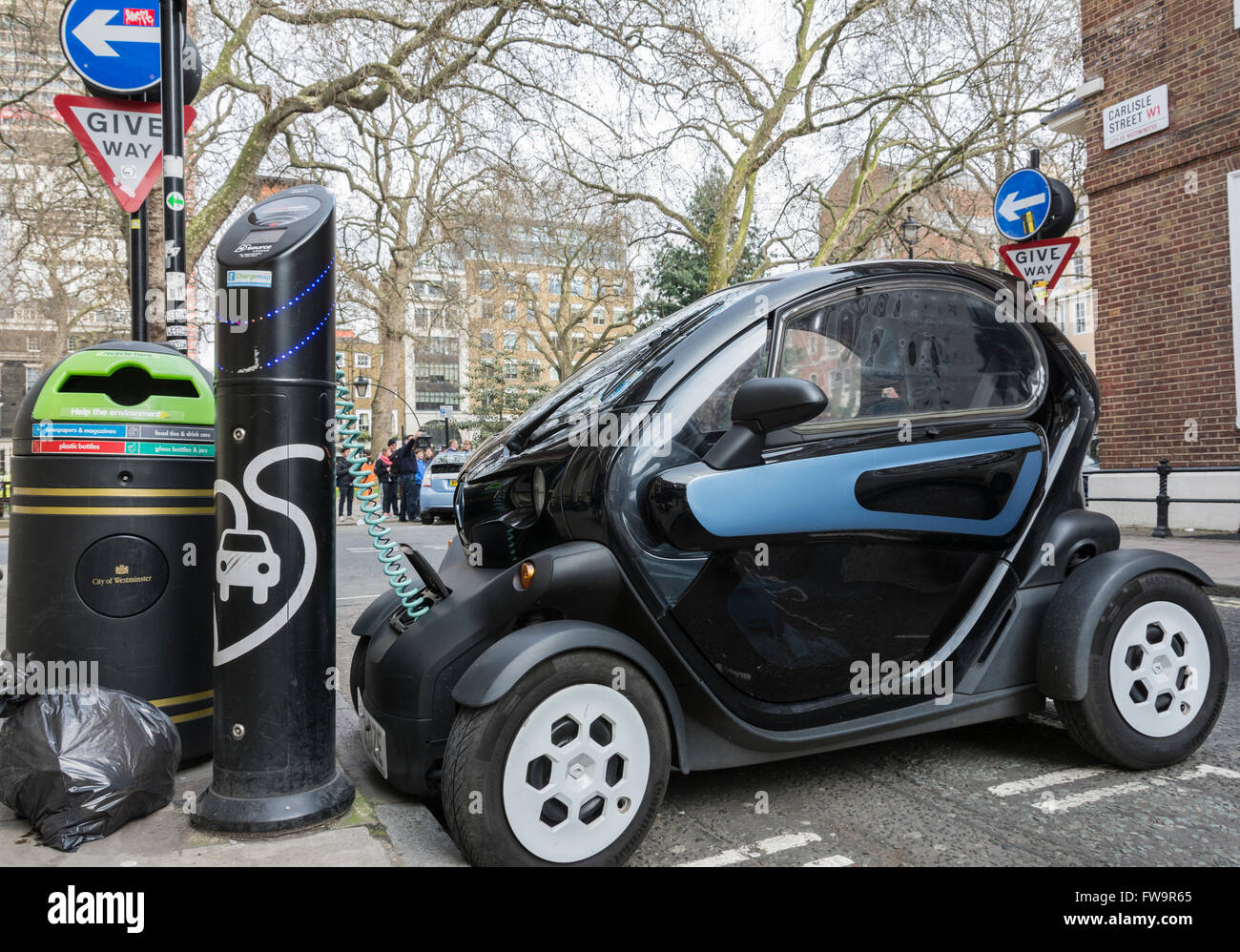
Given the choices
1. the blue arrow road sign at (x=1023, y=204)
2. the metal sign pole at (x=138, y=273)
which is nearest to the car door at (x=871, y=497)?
the metal sign pole at (x=138, y=273)

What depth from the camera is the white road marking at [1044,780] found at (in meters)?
3.21

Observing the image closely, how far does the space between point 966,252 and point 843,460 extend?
34024 mm

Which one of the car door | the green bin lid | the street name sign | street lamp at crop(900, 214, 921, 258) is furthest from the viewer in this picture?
street lamp at crop(900, 214, 921, 258)

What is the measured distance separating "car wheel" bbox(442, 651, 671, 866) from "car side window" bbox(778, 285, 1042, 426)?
3.57 ft

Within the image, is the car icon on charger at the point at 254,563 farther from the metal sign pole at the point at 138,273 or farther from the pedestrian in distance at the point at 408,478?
the pedestrian in distance at the point at 408,478

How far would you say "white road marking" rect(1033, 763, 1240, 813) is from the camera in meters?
3.07

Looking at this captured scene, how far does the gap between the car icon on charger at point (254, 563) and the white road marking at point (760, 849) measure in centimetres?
141

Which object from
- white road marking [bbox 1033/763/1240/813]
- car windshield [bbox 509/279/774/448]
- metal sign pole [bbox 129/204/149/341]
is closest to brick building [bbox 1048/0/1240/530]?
white road marking [bbox 1033/763/1240/813]

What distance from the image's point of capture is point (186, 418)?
3338mm

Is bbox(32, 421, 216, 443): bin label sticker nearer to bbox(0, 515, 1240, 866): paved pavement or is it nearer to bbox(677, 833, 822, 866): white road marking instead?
bbox(0, 515, 1240, 866): paved pavement
